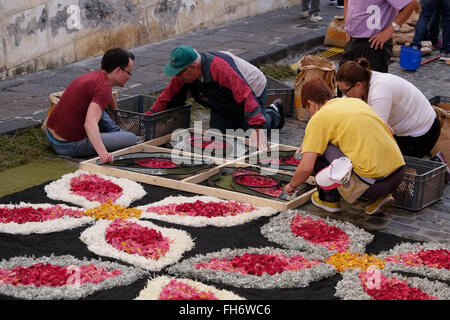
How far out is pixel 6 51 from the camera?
8805 mm

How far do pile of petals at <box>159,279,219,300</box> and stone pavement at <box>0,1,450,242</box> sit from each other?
170 centimetres

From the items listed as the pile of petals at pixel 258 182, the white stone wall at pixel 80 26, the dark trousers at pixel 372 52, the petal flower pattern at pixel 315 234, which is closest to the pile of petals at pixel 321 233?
the petal flower pattern at pixel 315 234

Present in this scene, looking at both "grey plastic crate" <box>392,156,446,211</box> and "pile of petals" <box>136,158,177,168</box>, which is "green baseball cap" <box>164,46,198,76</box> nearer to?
"pile of petals" <box>136,158,177,168</box>

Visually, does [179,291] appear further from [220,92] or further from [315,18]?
[315,18]

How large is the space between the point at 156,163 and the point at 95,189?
0.79 meters

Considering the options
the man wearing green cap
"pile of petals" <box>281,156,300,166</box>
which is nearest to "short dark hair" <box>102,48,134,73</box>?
the man wearing green cap

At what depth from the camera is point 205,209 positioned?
5.38 meters

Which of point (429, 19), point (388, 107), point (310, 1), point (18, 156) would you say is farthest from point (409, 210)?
point (310, 1)

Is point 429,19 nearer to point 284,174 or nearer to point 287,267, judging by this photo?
point 284,174

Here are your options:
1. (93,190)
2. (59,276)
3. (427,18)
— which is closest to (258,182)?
(93,190)

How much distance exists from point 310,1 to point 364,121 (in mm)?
9297

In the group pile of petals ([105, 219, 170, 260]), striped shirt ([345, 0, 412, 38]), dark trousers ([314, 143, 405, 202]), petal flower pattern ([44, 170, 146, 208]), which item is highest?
striped shirt ([345, 0, 412, 38])

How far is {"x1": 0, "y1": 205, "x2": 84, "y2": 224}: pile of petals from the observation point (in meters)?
5.07
